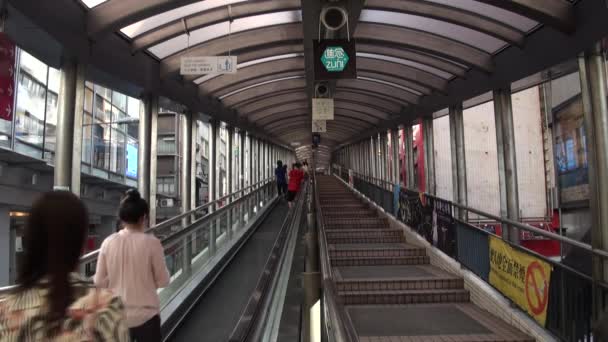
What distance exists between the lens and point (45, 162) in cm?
1329

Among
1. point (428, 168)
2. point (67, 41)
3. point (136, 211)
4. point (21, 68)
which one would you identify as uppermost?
point (21, 68)

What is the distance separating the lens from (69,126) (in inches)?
239

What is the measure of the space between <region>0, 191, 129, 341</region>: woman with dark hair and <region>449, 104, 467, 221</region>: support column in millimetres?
Answer: 9323

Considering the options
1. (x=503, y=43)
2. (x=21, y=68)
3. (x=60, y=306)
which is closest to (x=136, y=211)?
(x=60, y=306)

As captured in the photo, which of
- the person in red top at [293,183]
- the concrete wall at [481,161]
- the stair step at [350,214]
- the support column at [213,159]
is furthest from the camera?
the concrete wall at [481,161]

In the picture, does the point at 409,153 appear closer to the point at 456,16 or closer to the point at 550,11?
the point at 456,16

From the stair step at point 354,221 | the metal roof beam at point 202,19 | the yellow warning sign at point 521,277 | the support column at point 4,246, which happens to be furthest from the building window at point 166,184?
the yellow warning sign at point 521,277

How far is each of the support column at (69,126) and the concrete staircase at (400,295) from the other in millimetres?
3840

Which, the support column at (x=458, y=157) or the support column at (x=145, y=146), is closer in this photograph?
the support column at (x=145, y=146)

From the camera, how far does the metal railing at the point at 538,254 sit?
13.6 ft

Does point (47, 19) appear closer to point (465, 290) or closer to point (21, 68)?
point (465, 290)

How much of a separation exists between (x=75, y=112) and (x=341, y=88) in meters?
8.51

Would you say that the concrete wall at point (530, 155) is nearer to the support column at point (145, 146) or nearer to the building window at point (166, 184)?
the support column at point (145, 146)

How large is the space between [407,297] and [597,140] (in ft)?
10.1
